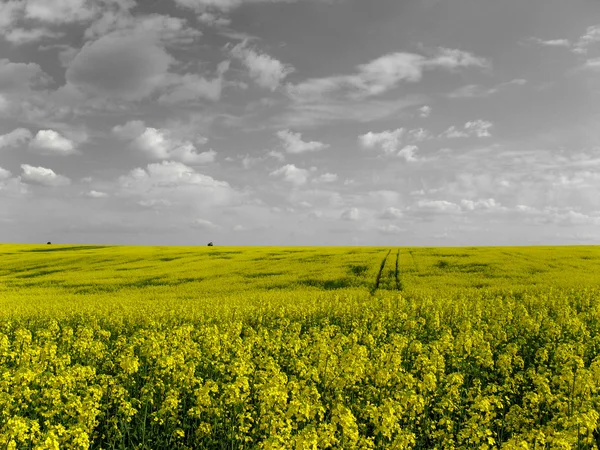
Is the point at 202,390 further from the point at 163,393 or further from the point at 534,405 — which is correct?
the point at 534,405

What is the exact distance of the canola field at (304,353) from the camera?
6875 mm

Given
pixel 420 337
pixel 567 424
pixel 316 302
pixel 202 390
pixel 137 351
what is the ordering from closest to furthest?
pixel 567 424
pixel 202 390
pixel 137 351
pixel 420 337
pixel 316 302

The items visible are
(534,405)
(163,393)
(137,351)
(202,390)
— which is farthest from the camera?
(137,351)

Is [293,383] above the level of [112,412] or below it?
above

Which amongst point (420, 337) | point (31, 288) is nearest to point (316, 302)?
point (420, 337)

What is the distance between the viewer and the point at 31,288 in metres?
32.7

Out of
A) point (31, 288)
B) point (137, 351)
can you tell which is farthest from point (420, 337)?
point (31, 288)

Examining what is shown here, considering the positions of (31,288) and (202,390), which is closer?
(202,390)

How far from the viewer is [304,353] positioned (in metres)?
10.5

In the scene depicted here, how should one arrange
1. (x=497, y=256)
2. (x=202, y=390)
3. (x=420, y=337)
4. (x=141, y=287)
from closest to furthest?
(x=202, y=390)
(x=420, y=337)
(x=141, y=287)
(x=497, y=256)

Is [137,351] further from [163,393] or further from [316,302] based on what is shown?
[316,302]

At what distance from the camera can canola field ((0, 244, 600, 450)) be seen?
6875 mm

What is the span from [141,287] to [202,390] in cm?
2616

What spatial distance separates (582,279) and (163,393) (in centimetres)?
2856
